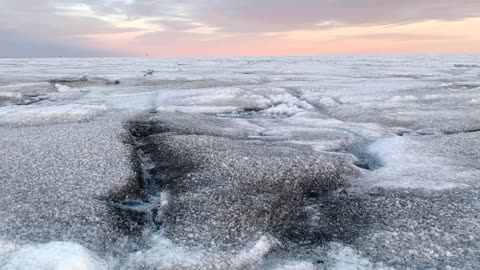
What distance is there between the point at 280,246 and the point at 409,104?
7734mm

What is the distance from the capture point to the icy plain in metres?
3.43

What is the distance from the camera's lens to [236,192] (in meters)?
A: 4.49

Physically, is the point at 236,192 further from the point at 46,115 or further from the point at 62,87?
the point at 62,87

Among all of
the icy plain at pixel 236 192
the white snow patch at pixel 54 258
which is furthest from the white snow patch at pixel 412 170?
the white snow patch at pixel 54 258

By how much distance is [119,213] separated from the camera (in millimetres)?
4082

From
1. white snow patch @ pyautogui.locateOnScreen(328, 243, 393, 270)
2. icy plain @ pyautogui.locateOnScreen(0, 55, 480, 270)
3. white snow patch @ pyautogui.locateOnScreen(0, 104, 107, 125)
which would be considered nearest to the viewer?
white snow patch @ pyautogui.locateOnScreen(328, 243, 393, 270)

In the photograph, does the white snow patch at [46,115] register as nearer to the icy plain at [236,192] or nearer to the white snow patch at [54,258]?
the icy plain at [236,192]

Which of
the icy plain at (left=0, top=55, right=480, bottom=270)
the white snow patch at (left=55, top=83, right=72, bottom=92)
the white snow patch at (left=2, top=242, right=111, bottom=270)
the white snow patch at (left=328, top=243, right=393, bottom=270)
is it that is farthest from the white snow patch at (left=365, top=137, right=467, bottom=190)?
the white snow patch at (left=55, top=83, right=72, bottom=92)

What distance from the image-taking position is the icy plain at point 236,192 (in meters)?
3.43

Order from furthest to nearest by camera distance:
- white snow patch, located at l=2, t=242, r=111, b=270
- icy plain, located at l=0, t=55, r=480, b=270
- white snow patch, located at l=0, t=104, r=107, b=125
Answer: white snow patch, located at l=0, t=104, r=107, b=125 → icy plain, located at l=0, t=55, r=480, b=270 → white snow patch, located at l=2, t=242, r=111, b=270

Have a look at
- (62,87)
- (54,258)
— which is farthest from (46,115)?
(62,87)

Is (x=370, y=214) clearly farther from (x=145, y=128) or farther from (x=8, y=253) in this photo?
(x=145, y=128)

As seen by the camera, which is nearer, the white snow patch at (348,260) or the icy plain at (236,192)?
the white snow patch at (348,260)

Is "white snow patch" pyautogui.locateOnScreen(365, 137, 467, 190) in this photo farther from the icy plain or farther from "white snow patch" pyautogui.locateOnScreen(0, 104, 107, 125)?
"white snow patch" pyautogui.locateOnScreen(0, 104, 107, 125)
